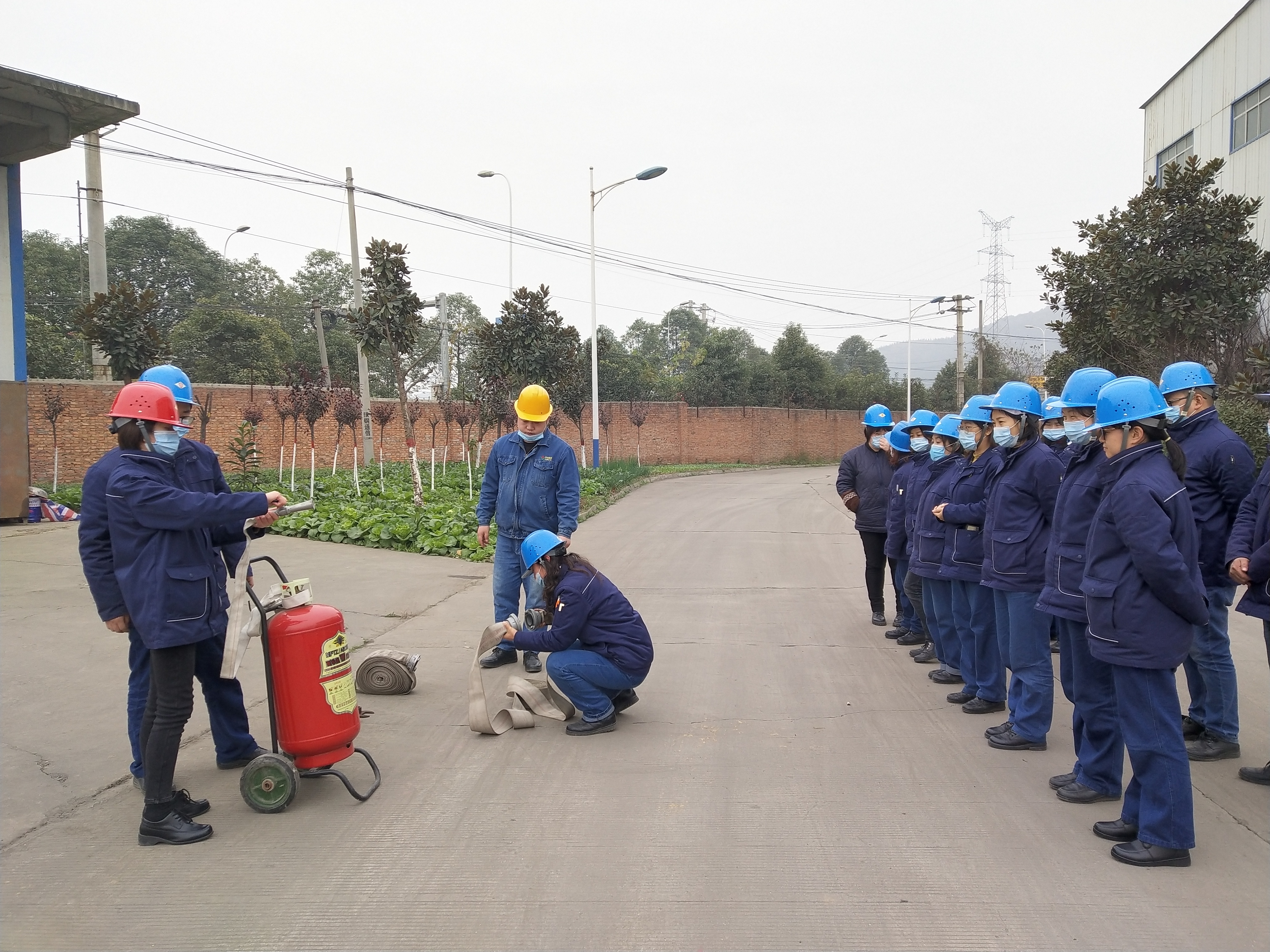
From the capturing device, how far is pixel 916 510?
22.2 feet

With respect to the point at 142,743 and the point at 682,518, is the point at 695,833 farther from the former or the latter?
the point at 682,518

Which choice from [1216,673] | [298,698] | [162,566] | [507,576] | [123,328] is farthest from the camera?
[123,328]

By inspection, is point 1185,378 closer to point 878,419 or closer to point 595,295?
point 878,419

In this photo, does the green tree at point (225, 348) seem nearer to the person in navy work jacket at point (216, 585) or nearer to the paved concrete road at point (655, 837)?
the paved concrete road at point (655, 837)

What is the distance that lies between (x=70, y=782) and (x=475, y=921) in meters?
2.76

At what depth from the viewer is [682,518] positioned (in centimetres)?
1803

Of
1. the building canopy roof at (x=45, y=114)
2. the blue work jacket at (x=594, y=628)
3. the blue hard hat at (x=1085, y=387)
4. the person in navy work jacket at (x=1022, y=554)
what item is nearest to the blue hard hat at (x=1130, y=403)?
the blue hard hat at (x=1085, y=387)

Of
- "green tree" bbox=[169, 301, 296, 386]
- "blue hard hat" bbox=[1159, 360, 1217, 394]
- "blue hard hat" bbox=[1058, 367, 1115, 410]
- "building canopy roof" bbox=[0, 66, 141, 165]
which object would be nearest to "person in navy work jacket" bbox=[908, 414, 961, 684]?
"blue hard hat" bbox=[1159, 360, 1217, 394]

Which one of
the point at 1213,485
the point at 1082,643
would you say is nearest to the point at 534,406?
the point at 1082,643

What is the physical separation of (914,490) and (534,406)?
10.3 ft

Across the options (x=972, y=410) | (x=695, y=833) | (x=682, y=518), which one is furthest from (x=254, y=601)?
(x=682, y=518)

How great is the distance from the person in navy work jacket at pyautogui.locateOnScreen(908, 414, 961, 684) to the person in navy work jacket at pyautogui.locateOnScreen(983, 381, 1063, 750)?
770 millimetres

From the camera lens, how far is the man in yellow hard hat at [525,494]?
6.71m

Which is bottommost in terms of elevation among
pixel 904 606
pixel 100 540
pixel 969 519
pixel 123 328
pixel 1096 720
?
pixel 904 606
